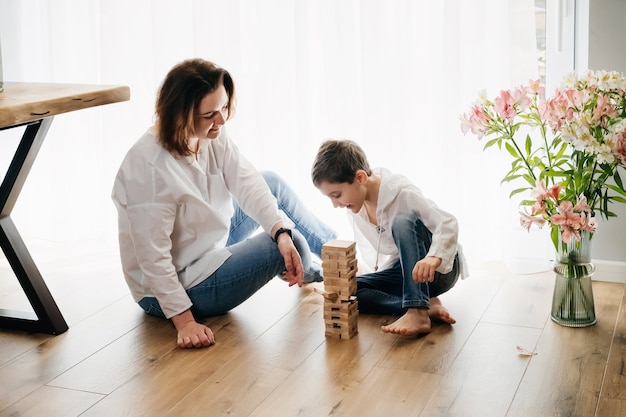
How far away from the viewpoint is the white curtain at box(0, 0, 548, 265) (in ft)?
9.62

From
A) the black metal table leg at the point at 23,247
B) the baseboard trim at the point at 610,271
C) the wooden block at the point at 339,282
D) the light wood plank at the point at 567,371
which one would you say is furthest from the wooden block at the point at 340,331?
the baseboard trim at the point at 610,271

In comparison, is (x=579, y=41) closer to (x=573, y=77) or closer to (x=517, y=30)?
(x=517, y=30)

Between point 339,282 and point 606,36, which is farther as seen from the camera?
point 606,36

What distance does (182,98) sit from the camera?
8.03 feet

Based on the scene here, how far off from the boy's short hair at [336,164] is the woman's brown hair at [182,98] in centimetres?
35

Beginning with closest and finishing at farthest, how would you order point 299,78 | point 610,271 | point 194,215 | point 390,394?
point 390,394 → point 194,215 → point 610,271 → point 299,78

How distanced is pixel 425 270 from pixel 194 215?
68 centimetres

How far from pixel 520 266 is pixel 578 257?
1.61 ft

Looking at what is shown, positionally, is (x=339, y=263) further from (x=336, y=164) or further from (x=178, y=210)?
(x=178, y=210)

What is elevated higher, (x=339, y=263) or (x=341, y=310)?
(x=339, y=263)

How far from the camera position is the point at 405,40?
118 inches

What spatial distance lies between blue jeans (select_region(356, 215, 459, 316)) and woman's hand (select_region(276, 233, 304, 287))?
0.19 m

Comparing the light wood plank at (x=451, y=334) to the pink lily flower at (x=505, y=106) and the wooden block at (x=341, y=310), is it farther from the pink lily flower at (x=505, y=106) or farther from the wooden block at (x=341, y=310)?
the pink lily flower at (x=505, y=106)

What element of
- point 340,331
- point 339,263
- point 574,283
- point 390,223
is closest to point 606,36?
point 574,283
